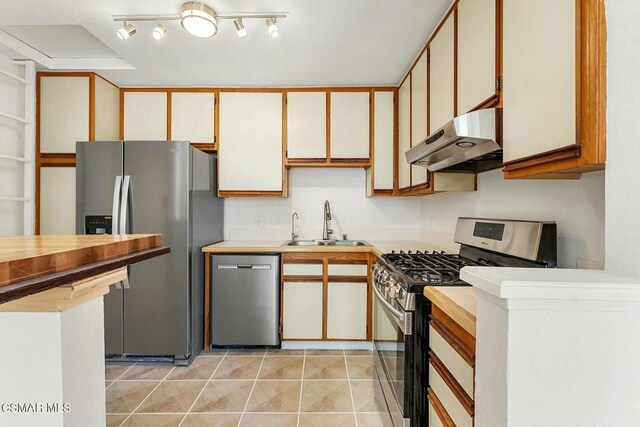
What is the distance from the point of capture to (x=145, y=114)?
2873 millimetres

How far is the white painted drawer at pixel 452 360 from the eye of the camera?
0.88m

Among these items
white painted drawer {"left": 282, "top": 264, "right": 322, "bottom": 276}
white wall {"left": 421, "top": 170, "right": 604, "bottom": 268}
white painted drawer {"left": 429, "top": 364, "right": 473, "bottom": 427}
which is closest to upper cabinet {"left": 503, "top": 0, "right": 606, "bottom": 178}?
white wall {"left": 421, "top": 170, "right": 604, "bottom": 268}

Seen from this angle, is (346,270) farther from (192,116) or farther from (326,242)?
(192,116)

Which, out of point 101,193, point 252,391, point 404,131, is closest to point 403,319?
point 252,391

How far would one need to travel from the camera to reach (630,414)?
0.58m

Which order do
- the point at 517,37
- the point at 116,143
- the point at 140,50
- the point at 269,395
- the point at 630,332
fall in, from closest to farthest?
the point at 630,332 < the point at 517,37 < the point at 269,395 < the point at 140,50 < the point at 116,143

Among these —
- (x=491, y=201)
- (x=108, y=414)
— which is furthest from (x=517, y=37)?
(x=108, y=414)

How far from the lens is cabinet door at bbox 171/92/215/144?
9.42ft

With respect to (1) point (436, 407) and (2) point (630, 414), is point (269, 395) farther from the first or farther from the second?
(2) point (630, 414)

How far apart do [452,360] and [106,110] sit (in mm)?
3174

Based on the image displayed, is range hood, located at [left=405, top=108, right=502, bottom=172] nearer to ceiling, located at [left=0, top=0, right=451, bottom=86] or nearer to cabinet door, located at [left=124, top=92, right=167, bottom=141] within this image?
ceiling, located at [left=0, top=0, right=451, bottom=86]

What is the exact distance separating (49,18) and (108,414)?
236 centimetres

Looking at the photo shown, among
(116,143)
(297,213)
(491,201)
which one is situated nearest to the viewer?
(491,201)

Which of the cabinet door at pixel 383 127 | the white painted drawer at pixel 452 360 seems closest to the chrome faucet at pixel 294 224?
the cabinet door at pixel 383 127
